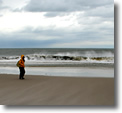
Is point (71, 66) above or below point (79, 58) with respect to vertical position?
below

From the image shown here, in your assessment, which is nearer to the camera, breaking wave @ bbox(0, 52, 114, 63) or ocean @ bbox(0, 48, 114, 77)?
ocean @ bbox(0, 48, 114, 77)

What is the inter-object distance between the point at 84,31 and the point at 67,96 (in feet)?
8.44

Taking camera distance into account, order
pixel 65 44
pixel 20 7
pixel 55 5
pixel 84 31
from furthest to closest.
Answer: pixel 65 44, pixel 84 31, pixel 55 5, pixel 20 7

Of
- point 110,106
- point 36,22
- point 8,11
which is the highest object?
point 8,11

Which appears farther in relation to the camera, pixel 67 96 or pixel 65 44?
pixel 65 44

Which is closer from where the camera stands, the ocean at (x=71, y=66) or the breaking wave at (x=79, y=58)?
the ocean at (x=71, y=66)

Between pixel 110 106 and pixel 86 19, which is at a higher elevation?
pixel 86 19

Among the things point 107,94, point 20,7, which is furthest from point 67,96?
point 20,7

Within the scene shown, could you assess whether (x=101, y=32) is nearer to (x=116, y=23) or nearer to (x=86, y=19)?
(x=86, y=19)

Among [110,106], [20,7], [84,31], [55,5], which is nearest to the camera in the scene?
[110,106]

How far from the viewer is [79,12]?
5.69 m

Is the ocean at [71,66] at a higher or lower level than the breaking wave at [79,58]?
lower

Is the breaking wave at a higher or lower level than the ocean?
higher

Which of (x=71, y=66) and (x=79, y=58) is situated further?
(x=79, y=58)
